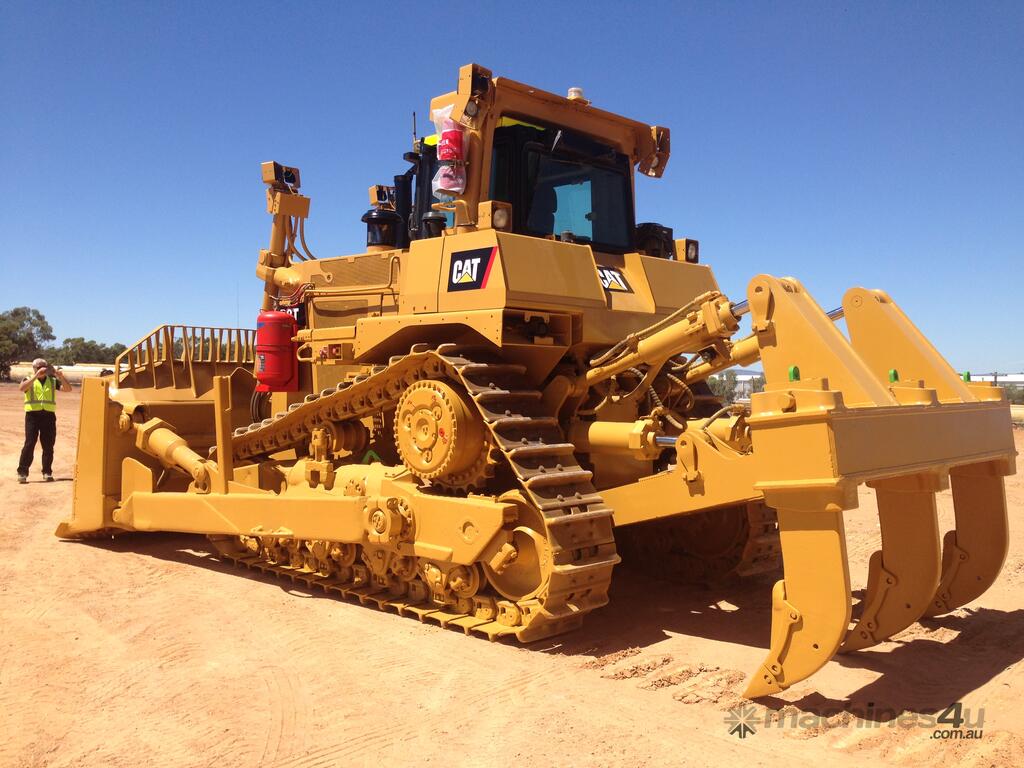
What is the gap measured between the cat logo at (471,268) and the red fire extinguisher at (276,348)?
2585 mm

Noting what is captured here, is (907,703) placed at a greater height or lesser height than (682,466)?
lesser

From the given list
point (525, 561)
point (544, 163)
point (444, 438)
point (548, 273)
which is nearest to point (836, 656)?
point (525, 561)

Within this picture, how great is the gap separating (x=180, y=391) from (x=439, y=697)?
577cm

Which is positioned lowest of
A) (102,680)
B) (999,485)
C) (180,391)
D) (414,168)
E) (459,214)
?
(102,680)

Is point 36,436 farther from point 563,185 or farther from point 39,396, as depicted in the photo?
point 563,185

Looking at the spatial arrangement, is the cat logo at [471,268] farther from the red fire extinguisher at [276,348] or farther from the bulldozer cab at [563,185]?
the red fire extinguisher at [276,348]

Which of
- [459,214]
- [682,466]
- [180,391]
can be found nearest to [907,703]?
[682,466]

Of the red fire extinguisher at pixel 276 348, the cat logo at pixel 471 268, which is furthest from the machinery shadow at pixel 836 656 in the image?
the cat logo at pixel 471 268

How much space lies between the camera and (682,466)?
5188mm

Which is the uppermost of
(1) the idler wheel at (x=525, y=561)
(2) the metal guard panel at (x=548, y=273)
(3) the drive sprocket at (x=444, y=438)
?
(2) the metal guard panel at (x=548, y=273)

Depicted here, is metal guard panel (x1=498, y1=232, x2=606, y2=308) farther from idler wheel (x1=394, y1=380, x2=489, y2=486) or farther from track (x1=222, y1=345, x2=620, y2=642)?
idler wheel (x1=394, y1=380, x2=489, y2=486)

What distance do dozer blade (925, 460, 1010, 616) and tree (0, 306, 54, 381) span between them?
2060 inches

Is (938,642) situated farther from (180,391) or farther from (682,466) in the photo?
(180,391)

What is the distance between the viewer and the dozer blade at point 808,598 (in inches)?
160
